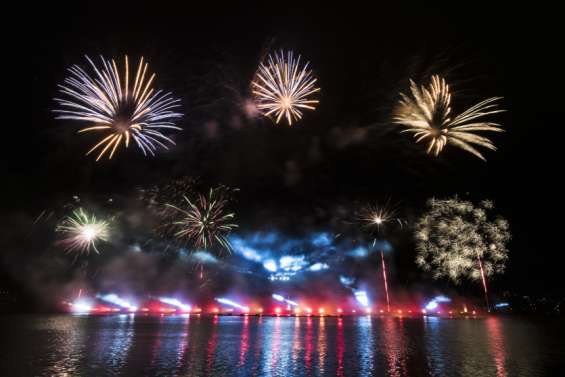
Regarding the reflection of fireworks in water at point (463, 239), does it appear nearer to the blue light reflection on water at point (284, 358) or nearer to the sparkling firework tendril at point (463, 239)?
the sparkling firework tendril at point (463, 239)

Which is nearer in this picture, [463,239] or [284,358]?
[284,358]

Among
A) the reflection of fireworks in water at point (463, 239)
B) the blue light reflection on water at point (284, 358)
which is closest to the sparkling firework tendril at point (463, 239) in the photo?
the reflection of fireworks in water at point (463, 239)

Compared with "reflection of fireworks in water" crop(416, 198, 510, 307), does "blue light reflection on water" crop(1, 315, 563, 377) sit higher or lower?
lower

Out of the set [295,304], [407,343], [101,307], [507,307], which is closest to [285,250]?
[295,304]

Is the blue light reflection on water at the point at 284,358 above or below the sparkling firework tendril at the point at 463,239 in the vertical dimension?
below

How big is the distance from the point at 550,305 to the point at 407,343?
205ft

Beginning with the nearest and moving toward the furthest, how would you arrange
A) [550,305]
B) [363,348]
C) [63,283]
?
1. [363,348]
2. [550,305]
3. [63,283]

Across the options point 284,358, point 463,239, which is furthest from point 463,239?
point 284,358

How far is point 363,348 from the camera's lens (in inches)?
894

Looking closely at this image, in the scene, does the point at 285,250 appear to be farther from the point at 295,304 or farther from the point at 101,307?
the point at 101,307

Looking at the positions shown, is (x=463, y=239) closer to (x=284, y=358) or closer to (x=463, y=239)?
(x=463, y=239)

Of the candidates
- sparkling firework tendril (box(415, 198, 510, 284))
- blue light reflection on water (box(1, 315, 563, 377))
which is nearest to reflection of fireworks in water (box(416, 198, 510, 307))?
sparkling firework tendril (box(415, 198, 510, 284))

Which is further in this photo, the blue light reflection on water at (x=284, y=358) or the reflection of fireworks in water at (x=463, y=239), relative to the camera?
the reflection of fireworks in water at (x=463, y=239)

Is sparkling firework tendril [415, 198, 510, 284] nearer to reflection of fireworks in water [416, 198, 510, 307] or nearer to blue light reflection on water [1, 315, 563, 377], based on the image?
reflection of fireworks in water [416, 198, 510, 307]
